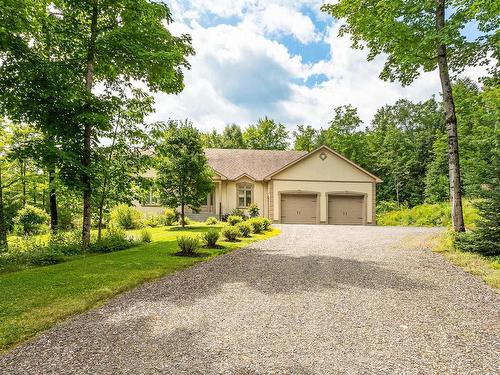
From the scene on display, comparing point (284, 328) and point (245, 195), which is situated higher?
point (245, 195)

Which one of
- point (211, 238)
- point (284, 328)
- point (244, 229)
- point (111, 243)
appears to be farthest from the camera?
point (244, 229)

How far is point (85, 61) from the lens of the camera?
1118cm

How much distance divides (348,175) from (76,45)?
19670 mm

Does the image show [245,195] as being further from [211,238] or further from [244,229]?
[211,238]

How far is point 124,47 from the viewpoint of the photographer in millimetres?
10656

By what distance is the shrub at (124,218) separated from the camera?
63.1 feet

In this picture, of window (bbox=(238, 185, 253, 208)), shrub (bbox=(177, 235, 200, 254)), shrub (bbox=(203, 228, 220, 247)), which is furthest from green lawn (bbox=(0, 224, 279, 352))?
window (bbox=(238, 185, 253, 208))

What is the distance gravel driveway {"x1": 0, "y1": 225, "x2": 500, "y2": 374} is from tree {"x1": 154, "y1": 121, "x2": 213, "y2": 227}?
11.9 m

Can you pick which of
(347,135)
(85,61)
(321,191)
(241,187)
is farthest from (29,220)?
(347,135)

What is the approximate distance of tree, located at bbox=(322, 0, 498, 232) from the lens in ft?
33.2

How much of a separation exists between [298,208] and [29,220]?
1736 cm

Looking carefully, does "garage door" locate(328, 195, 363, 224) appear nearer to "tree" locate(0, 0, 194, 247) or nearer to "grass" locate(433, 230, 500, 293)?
"grass" locate(433, 230, 500, 293)

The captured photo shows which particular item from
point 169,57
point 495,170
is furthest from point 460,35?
point 169,57

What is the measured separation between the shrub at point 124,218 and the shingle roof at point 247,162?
28.9ft
